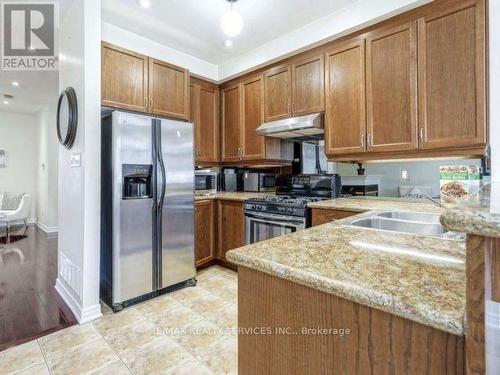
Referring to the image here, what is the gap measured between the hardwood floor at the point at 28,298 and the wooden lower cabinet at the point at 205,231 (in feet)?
4.34

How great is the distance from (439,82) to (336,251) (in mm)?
1907

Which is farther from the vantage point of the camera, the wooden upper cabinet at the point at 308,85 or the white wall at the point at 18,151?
the white wall at the point at 18,151

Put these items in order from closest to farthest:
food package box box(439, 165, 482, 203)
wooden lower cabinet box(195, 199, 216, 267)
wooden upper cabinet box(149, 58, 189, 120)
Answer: food package box box(439, 165, 482, 203) < wooden upper cabinet box(149, 58, 189, 120) < wooden lower cabinet box(195, 199, 216, 267)

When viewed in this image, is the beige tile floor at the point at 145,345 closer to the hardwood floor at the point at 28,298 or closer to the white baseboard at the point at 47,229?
the hardwood floor at the point at 28,298

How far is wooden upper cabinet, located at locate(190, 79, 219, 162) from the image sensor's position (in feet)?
11.5

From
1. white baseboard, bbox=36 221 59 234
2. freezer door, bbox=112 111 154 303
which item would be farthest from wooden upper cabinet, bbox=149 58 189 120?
white baseboard, bbox=36 221 59 234

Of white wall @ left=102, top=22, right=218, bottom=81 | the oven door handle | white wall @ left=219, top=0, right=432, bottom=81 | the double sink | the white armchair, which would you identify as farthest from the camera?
the white armchair

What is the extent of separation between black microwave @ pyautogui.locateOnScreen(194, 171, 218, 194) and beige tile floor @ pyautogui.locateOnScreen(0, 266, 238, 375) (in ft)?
4.67

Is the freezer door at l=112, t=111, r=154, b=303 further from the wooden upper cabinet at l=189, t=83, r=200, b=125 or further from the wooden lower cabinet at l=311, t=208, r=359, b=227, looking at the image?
the wooden lower cabinet at l=311, t=208, r=359, b=227

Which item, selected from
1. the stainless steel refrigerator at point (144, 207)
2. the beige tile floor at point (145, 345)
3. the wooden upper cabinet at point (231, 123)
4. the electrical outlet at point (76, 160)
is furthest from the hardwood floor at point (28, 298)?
the wooden upper cabinet at point (231, 123)

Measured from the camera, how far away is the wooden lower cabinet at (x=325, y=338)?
579mm

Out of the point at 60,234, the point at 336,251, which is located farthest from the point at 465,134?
the point at 60,234

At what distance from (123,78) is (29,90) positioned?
10.9ft

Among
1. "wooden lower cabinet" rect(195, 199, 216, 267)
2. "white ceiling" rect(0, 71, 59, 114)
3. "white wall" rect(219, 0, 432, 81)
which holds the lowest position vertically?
"wooden lower cabinet" rect(195, 199, 216, 267)
